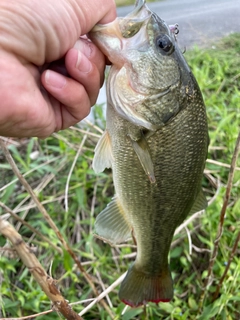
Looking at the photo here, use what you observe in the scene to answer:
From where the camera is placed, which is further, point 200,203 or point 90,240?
point 90,240

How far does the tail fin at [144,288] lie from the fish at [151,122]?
289mm

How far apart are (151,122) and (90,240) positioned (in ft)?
3.69

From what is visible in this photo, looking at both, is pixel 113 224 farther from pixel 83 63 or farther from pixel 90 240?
pixel 83 63

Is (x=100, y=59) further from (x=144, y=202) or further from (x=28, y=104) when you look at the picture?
(x=144, y=202)

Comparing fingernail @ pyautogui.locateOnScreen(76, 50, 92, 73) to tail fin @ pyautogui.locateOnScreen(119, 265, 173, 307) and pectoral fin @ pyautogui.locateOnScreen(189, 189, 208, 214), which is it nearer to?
pectoral fin @ pyautogui.locateOnScreen(189, 189, 208, 214)

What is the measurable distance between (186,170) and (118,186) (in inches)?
11.6

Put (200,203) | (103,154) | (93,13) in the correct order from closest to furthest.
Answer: (93,13), (103,154), (200,203)

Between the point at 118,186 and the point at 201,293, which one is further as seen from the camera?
the point at 201,293

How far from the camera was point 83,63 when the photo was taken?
1.33 meters

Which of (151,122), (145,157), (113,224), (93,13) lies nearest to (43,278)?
(113,224)

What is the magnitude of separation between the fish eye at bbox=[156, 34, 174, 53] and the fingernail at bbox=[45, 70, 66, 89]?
0.36m

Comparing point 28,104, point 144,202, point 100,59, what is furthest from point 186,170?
point 28,104

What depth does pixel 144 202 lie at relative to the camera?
5.42 ft

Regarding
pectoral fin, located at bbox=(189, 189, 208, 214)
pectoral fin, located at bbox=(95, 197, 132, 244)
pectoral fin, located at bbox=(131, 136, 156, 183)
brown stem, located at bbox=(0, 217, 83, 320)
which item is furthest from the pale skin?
pectoral fin, located at bbox=(189, 189, 208, 214)
